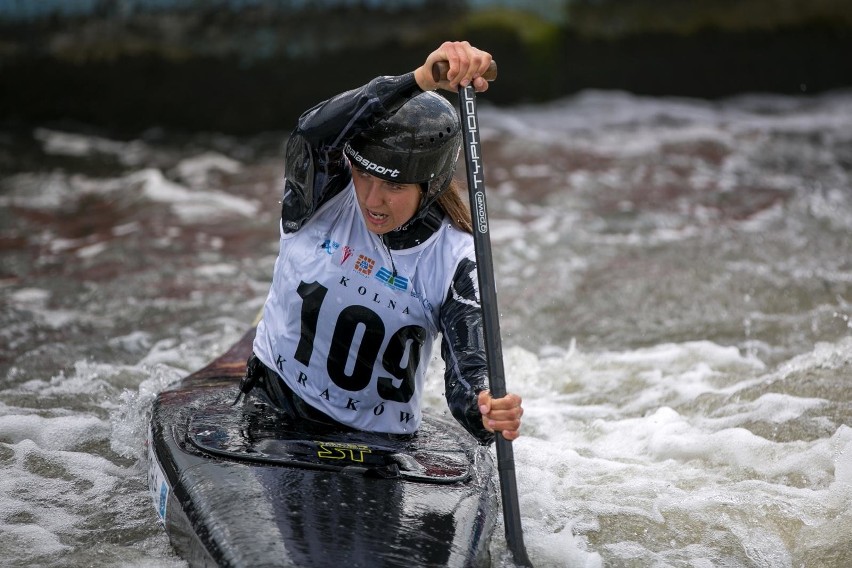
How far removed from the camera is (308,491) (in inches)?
129

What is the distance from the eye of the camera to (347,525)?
3.12 metres

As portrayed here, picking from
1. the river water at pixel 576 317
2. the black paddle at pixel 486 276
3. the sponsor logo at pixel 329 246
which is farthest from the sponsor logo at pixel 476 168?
the river water at pixel 576 317

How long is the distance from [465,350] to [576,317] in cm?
376

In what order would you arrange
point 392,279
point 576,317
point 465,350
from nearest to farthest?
1. point 465,350
2. point 392,279
3. point 576,317

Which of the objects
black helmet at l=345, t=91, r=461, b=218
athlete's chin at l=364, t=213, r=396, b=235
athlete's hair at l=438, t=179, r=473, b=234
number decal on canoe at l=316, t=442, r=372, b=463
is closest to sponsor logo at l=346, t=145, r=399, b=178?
black helmet at l=345, t=91, r=461, b=218

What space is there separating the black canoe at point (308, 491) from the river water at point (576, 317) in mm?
265

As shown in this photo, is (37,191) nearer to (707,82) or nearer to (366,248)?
(366,248)

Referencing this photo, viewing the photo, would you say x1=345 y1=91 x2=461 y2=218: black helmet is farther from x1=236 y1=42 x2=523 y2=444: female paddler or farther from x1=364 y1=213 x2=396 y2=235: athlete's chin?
x1=364 y1=213 x2=396 y2=235: athlete's chin

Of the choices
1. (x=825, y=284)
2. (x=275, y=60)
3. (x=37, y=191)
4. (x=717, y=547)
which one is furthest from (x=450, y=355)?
(x=275, y=60)

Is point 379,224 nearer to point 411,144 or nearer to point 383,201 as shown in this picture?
point 383,201

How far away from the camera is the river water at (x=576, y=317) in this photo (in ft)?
13.1

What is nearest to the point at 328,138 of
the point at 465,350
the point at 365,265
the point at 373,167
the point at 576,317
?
the point at 373,167

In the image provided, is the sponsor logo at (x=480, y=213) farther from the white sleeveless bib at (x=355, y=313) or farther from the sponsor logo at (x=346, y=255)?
the sponsor logo at (x=346, y=255)

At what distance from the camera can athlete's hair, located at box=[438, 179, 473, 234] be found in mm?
3535
